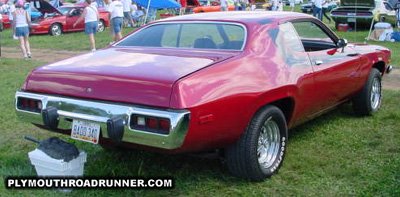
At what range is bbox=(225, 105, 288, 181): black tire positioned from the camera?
11.8 feet

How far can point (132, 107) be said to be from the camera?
3.22 metres

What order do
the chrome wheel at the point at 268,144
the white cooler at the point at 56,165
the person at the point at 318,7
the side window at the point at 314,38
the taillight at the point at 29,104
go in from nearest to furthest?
the white cooler at the point at 56,165, the taillight at the point at 29,104, the chrome wheel at the point at 268,144, the side window at the point at 314,38, the person at the point at 318,7

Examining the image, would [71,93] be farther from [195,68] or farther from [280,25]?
[280,25]

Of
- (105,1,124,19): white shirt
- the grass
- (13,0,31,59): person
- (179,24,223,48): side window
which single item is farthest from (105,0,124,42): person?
(179,24,223,48): side window

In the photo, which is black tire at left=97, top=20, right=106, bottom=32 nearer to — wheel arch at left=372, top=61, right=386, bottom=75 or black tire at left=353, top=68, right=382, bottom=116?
wheel arch at left=372, top=61, right=386, bottom=75

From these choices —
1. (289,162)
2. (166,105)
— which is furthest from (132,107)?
(289,162)

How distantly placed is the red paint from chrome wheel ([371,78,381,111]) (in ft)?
4.95

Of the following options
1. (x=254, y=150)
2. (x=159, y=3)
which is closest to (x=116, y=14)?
(x=159, y=3)

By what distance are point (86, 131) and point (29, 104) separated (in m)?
0.70

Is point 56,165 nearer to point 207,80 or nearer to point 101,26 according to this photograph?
point 207,80

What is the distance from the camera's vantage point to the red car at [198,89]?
3.20 meters

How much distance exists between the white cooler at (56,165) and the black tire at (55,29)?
16426 millimetres

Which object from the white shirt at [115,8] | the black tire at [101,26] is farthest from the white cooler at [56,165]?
the black tire at [101,26]

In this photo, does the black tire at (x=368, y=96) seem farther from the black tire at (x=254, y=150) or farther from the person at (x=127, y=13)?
the person at (x=127, y=13)
